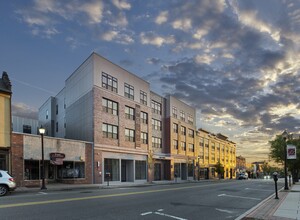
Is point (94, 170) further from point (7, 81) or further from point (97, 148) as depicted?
point (7, 81)

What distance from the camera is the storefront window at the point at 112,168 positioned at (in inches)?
1711

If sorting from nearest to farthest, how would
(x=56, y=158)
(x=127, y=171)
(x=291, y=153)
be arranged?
(x=291, y=153), (x=56, y=158), (x=127, y=171)

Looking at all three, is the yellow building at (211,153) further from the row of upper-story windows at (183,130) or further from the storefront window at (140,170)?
the storefront window at (140,170)

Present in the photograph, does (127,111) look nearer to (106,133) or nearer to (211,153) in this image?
(106,133)

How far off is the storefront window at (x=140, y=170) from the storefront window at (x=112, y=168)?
510 centimetres

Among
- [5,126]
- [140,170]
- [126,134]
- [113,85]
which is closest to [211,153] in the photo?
[140,170]

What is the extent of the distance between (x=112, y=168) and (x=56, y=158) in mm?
10819

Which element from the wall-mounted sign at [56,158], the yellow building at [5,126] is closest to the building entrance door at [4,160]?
the yellow building at [5,126]

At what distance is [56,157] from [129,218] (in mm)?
25174

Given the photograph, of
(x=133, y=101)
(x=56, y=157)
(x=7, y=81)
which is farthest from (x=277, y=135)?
(x=7, y=81)

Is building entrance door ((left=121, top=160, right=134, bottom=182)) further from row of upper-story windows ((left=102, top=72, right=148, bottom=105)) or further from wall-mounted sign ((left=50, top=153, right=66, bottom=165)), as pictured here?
wall-mounted sign ((left=50, top=153, right=66, bottom=165))

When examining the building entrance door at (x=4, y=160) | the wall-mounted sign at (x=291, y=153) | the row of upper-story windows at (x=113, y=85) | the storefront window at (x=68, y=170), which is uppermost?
the row of upper-story windows at (x=113, y=85)

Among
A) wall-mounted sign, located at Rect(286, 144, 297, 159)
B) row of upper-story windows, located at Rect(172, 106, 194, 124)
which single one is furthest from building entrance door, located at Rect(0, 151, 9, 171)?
row of upper-story windows, located at Rect(172, 106, 194, 124)

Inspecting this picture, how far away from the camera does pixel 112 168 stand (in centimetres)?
4472
